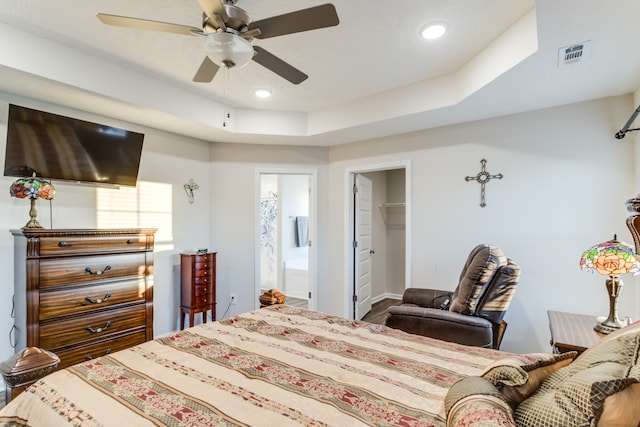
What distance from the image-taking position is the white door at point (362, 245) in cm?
429

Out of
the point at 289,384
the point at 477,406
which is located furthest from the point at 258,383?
the point at 477,406

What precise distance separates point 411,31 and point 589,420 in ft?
7.34

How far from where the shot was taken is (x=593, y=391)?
2.32 ft

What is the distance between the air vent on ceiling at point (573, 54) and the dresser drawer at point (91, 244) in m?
3.46

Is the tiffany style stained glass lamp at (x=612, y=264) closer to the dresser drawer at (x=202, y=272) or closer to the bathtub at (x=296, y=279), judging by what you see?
the dresser drawer at (x=202, y=272)

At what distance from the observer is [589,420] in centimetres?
68

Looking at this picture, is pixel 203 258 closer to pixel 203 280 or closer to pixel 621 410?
pixel 203 280

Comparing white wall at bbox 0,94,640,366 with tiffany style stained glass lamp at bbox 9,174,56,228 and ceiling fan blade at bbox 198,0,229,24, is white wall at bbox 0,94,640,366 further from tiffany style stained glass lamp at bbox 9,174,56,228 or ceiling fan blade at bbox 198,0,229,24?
ceiling fan blade at bbox 198,0,229,24

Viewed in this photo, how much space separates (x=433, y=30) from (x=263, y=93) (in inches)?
67.6

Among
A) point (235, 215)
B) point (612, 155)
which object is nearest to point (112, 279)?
point (235, 215)

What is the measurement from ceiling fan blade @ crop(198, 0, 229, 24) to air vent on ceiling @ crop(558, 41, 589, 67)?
1.92 metres

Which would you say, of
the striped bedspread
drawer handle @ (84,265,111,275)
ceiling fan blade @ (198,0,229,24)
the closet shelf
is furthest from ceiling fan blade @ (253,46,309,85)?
the closet shelf

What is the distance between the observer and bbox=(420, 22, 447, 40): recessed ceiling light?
2068 mm

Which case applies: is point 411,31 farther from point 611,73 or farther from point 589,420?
point 589,420
